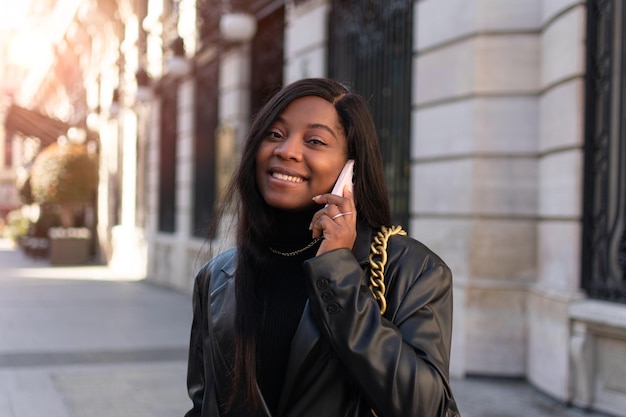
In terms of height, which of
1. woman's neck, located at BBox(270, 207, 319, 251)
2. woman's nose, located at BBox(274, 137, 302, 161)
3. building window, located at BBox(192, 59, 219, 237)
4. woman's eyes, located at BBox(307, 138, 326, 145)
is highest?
building window, located at BBox(192, 59, 219, 237)

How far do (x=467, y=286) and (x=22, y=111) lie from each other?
81.1 ft

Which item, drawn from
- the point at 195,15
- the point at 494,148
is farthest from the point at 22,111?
the point at 494,148

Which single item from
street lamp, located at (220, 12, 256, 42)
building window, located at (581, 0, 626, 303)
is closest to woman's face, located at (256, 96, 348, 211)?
building window, located at (581, 0, 626, 303)

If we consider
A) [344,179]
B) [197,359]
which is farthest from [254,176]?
[197,359]

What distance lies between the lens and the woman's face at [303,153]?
5.71 ft

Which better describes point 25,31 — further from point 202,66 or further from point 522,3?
point 522,3

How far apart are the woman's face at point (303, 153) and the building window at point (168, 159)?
47.2 feet

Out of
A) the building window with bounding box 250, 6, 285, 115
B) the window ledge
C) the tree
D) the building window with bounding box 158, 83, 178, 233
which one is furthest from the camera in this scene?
the tree

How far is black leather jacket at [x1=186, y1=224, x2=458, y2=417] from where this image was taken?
153cm

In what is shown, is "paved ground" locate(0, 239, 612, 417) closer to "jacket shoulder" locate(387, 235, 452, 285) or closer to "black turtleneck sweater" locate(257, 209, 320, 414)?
"black turtleneck sweater" locate(257, 209, 320, 414)

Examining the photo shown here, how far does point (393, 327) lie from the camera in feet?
5.17

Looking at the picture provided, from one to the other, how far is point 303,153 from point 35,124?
92.4 feet

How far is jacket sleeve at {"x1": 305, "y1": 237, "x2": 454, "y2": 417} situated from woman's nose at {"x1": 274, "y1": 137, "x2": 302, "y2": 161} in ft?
0.85

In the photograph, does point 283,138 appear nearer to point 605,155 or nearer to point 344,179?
point 344,179
